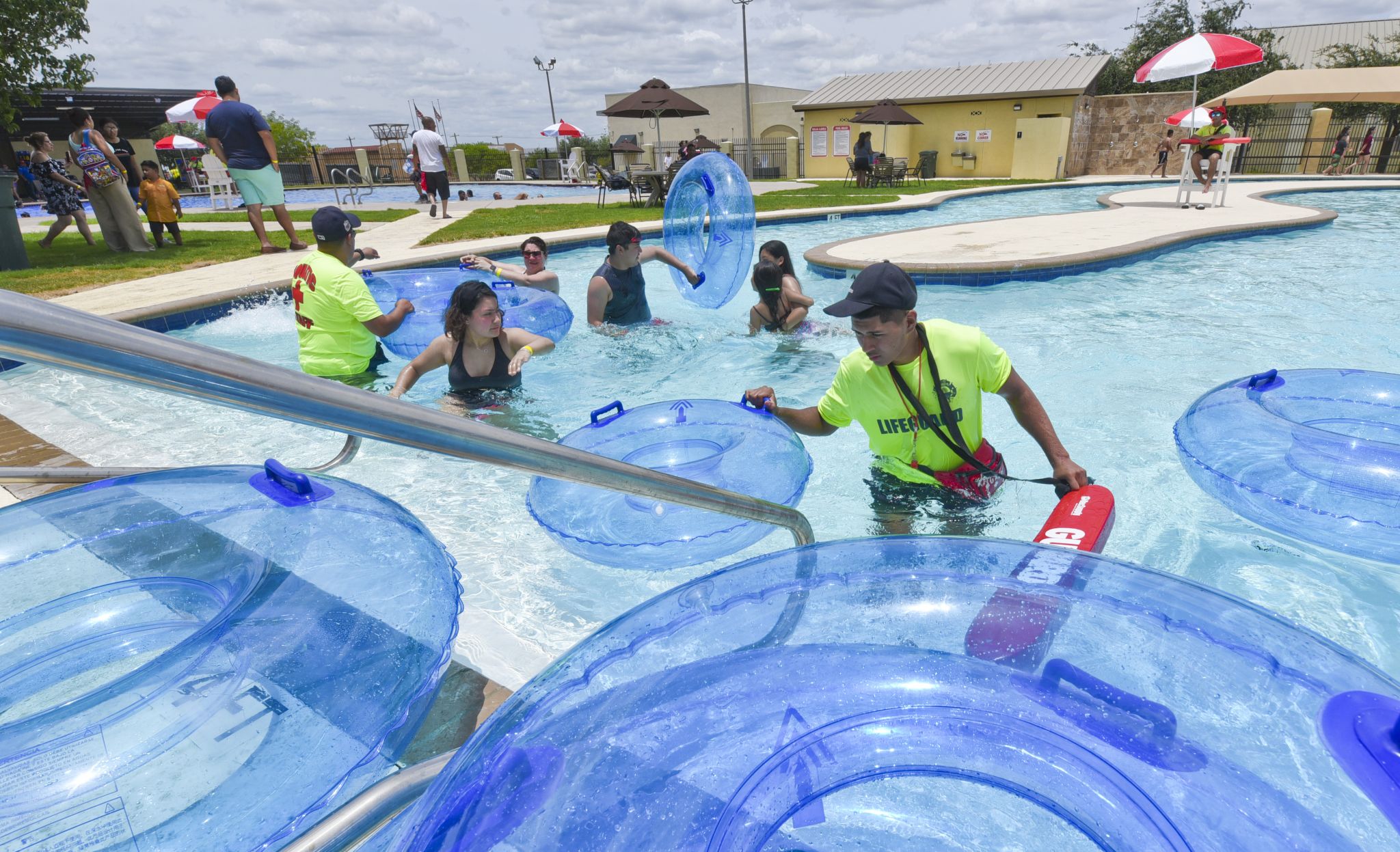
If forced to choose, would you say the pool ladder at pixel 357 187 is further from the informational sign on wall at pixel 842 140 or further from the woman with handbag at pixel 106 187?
the informational sign on wall at pixel 842 140

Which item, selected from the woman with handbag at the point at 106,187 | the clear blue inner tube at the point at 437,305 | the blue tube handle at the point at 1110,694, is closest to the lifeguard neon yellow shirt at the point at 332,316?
the clear blue inner tube at the point at 437,305

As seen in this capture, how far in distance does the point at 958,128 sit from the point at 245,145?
1034 inches

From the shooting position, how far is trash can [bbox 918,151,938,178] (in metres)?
27.3

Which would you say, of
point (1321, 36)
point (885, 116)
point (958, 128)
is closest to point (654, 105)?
point (885, 116)

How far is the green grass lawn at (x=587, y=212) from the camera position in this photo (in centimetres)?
1194

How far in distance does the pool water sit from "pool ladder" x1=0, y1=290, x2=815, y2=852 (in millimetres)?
1050

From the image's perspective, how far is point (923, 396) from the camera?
290 cm

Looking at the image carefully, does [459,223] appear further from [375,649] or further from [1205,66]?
[1205,66]

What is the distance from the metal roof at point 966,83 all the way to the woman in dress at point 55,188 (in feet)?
86.6

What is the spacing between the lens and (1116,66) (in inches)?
1622

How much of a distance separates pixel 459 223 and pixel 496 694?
1249 cm

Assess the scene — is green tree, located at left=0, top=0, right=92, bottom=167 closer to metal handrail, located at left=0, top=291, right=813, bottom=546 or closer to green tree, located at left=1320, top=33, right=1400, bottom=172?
metal handrail, located at left=0, top=291, right=813, bottom=546

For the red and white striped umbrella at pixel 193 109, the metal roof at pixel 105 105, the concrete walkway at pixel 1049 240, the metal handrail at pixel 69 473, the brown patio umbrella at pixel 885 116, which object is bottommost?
the concrete walkway at pixel 1049 240

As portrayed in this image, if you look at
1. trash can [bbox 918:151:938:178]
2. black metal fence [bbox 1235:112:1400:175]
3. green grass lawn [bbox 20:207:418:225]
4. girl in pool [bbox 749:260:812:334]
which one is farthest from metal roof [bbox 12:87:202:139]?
black metal fence [bbox 1235:112:1400:175]
